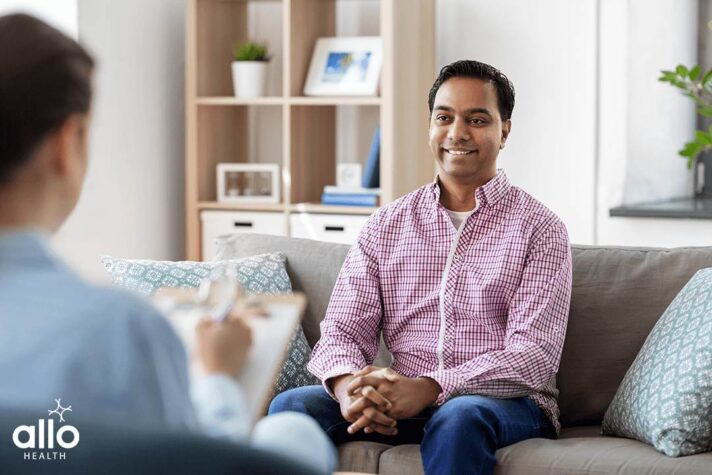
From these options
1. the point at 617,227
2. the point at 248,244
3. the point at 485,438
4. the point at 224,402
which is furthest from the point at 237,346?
the point at 617,227

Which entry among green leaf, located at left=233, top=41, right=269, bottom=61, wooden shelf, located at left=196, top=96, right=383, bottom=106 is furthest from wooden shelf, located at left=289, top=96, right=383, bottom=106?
green leaf, located at left=233, top=41, right=269, bottom=61

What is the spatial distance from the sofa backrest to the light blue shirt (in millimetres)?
1943

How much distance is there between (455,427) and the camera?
1.93 m

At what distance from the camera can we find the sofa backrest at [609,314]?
7.64ft

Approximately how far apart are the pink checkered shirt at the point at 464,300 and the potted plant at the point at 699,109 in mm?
1564

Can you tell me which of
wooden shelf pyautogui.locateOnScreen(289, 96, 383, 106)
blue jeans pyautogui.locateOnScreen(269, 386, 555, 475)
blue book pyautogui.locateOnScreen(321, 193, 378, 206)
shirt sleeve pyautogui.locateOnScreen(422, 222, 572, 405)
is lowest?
blue jeans pyautogui.locateOnScreen(269, 386, 555, 475)

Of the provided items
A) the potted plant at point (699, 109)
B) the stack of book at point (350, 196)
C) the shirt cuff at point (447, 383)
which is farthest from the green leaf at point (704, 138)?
the shirt cuff at point (447, 383)

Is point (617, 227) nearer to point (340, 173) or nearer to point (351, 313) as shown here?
point (340, 173)

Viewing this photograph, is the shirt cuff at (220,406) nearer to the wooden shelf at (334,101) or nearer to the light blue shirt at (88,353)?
the light blue shirt at (88,353)

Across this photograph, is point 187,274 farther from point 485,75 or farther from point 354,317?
point 485,75

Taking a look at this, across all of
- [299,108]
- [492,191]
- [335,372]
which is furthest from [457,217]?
[299,108]

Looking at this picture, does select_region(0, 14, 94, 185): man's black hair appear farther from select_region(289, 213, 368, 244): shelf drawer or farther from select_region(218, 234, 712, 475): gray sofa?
select_region(289, 213, 368, 244): shelf drawer

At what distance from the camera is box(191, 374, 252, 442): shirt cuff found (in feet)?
1.61

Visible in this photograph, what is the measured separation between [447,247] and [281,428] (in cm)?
173
